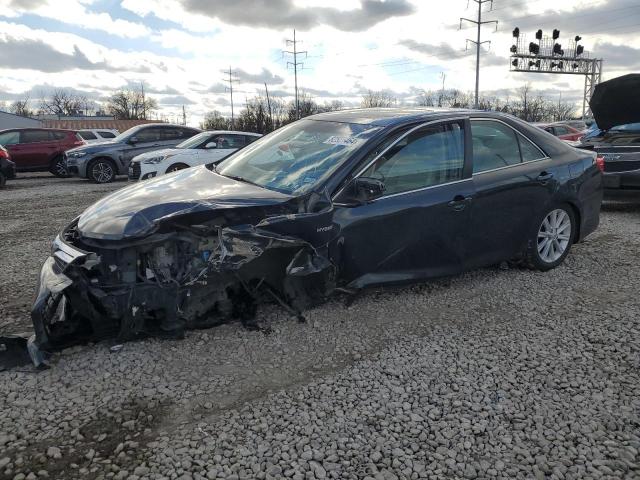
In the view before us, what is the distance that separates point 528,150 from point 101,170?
1162 cm

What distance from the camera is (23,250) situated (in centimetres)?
603

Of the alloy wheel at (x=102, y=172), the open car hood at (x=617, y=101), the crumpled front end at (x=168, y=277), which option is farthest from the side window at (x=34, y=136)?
the open car hood at (x=617, y=101)

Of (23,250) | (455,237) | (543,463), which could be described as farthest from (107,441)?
(23,250)

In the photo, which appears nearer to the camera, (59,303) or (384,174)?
(59,303)

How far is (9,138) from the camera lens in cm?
1468

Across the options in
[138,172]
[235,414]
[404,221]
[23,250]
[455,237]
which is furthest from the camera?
[138,172]

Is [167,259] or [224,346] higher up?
[167,259]

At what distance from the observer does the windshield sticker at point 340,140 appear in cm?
395

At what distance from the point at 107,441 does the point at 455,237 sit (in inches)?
115

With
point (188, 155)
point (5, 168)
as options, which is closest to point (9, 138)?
point (5, 168)

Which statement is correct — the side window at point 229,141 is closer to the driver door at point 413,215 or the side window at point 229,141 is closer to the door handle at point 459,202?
the driver door at point 413,215

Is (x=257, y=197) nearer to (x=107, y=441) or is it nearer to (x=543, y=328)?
(x=107, y=441)

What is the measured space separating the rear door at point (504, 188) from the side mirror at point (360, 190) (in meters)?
1.08

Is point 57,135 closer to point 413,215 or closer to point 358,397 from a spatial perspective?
point 413,215
